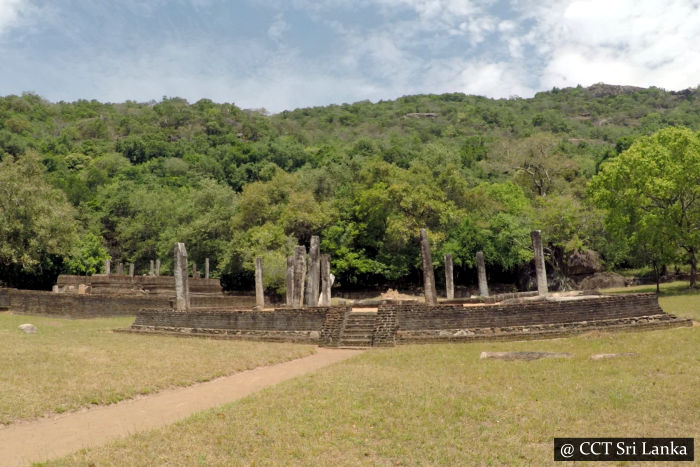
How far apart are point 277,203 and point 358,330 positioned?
84.8ft

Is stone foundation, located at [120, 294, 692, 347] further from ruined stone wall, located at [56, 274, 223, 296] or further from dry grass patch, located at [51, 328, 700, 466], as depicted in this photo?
ruined stone wall, located at [56, 274, 223, 296]

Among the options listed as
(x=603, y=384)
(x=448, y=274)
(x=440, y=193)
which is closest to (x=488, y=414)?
(x=603, y=384)

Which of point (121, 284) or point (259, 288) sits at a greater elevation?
point (121, 284)

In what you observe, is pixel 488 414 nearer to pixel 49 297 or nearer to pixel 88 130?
pixel 49 297

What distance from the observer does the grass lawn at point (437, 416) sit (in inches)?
253

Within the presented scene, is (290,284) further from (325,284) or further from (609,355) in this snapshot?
(609,355)

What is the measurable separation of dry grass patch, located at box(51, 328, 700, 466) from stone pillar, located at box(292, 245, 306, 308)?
11594mm

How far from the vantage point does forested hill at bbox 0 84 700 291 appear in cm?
3456

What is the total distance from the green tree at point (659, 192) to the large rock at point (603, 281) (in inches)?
342

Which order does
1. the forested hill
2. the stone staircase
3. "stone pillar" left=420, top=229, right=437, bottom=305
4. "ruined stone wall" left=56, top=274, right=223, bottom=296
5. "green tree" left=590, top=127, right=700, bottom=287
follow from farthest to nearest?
the forested hill, "ruined stone wall" left=56, top=274, right=223, bottom=296, "green tree" left=590, top=127, right=700, bottom=287, "stone pillar" left=420, top=229, right=437, bottom=305, the stone staircase

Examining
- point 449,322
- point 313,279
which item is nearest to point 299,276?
point 313,279

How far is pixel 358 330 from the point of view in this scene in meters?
17.2

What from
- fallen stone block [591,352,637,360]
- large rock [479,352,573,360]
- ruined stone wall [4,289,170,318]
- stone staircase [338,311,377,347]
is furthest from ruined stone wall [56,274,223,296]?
fallen stone block [591,352,637,360]

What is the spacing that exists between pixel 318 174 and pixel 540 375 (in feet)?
118
